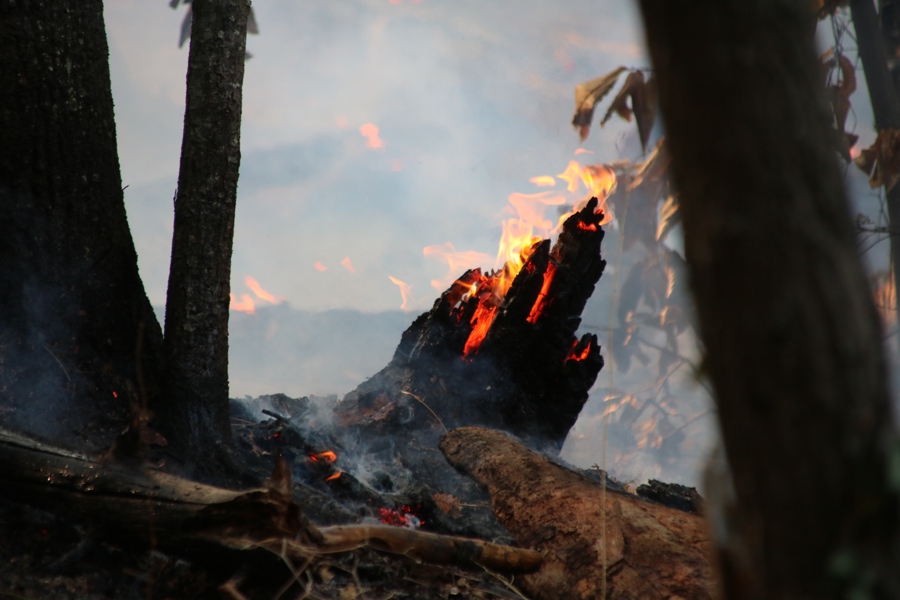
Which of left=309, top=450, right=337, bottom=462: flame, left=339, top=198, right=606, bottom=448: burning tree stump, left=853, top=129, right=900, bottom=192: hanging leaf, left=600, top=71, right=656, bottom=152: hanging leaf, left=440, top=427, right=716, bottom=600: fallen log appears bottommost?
left=440, top=427, right=716, bottom=600: fallen log

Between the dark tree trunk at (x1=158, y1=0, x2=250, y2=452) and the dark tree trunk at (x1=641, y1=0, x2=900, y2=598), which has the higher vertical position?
the dark tree trunk at (x1=158, y1=0, x2=250, y2=452)

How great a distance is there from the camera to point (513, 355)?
19.9 ft

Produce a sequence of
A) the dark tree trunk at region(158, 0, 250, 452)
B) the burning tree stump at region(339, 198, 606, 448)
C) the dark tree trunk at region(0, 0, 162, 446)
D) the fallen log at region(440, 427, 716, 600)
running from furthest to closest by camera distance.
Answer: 1. the burning tree stump at region(339, 198, 606, 448)
2. the dark tree trunk at region(158, 0, 250, 452)
3. the dark tree trunk at region(0, 0, 162, 446)
4. the fallen log at region(440, 427, 716, 600)

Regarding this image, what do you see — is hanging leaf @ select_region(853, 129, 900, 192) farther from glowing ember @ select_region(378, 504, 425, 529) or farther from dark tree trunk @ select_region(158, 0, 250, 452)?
dark tree trunk @ select_region(158, 0, 250, 452)

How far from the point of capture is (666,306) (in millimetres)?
18281

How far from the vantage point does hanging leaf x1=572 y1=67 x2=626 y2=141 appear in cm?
757

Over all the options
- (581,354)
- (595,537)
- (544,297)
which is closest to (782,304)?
(595,537)

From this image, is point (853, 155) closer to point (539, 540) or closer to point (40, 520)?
point (539, 540)

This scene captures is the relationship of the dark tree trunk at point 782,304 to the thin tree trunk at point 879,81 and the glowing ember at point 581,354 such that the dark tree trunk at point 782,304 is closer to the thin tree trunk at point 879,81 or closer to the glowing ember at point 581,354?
the glowing ember at point 581,354

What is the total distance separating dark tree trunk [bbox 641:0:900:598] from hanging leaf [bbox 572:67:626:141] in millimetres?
7024

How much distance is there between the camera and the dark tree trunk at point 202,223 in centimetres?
376

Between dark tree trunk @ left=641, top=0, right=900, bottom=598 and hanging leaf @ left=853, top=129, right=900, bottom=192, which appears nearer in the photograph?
dark tree trunk @ left=641, top=0, right=900, bottom=598

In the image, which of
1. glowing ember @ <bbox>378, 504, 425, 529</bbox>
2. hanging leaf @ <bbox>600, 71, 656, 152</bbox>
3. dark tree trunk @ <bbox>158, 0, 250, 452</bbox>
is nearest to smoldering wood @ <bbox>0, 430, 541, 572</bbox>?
dark tree trunk @ <bbox>158, 0, 250, 452</bbox>

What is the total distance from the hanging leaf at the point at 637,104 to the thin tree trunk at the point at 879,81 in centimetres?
285
